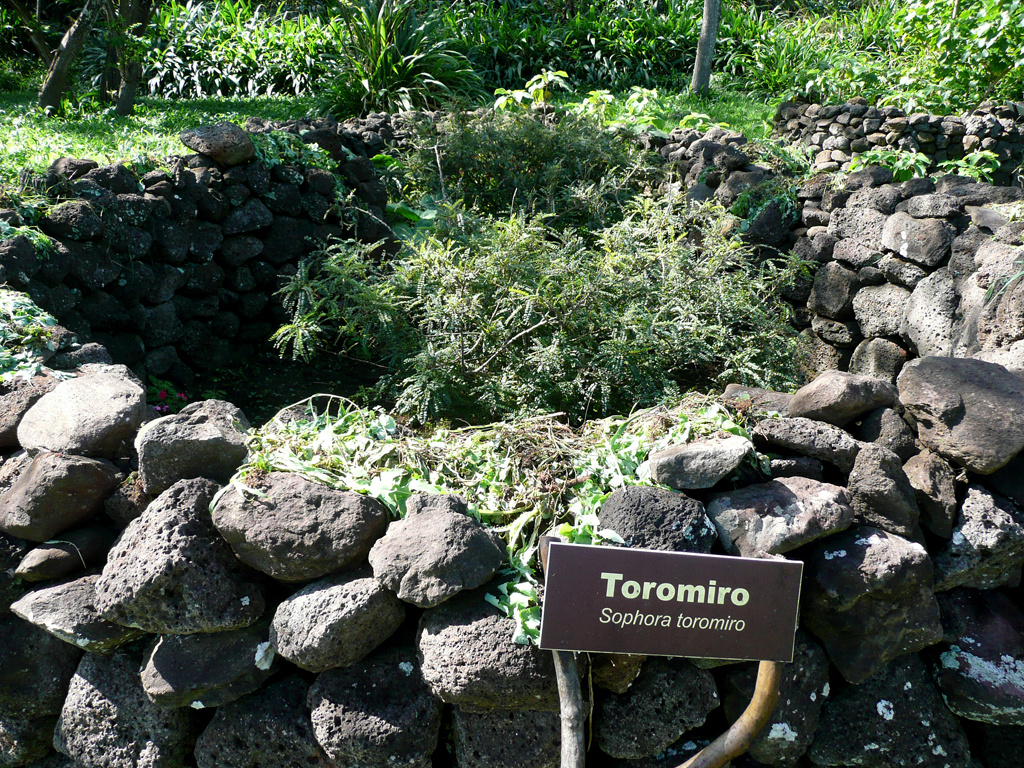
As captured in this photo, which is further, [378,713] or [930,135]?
[930,135]

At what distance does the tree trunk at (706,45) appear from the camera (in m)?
7.94

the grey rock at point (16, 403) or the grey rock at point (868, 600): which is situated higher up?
the grey rock at point (16, 403)

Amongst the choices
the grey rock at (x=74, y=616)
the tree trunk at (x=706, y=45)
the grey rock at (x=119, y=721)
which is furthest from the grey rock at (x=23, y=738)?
the tree trunk at (x=706, y=45)

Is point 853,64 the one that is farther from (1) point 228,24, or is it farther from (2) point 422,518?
(1) point 228,24

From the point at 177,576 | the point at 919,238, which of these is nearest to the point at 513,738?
the point at 177,576

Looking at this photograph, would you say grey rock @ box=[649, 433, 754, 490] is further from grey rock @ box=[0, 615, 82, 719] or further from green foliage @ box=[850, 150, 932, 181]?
green foliage @ box=[850, 150, 932, 181]

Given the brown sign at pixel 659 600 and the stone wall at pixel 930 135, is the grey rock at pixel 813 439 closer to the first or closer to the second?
the brown sign at pixel 659 600

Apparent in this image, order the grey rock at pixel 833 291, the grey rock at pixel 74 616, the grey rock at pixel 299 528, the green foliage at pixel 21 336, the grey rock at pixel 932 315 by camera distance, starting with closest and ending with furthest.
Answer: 1. the grey rock at pixel 299 528
2. the grey rock at pixel 74 616
3. the green foliage at pixel 21 336
4. the grey rock at pixel 932 315
5. the grey rock at pixel 833 291

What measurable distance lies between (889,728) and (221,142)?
13.3ft

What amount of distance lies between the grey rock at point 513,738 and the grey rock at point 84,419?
1242 millimetres

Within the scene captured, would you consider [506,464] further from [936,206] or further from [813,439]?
[936,206]

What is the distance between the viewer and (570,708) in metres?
1.69

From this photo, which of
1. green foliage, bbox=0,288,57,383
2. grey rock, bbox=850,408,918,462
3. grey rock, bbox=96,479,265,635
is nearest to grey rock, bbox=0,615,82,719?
grey rock, bbox=96,479,265,635

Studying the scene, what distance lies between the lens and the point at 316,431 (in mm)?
2316
